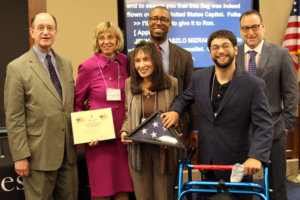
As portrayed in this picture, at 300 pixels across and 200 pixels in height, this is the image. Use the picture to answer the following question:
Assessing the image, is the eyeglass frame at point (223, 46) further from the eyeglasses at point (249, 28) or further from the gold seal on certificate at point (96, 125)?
the gold seal on certificate at point (96, 125)

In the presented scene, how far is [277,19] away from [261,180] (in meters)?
2.49

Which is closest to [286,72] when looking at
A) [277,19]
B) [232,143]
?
[232,143]

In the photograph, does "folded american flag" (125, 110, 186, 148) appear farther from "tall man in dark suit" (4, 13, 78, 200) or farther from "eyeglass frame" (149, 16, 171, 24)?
"eyeglass frame" (149, 16, 171, 24)

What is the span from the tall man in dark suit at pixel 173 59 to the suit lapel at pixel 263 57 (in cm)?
63

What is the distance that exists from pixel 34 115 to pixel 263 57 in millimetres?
1999

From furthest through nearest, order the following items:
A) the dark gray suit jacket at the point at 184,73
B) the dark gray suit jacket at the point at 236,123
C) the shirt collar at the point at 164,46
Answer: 1. the shirt collar at the point at 164,46
2. the dark gray suit jacket at the point at 184,73
3. the dark gray suit jacket at the point at 236,123

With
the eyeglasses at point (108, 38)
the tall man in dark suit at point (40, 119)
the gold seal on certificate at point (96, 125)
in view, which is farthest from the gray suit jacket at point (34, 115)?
the eyeglasses at point (108, 38)

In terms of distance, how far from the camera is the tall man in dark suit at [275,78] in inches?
110

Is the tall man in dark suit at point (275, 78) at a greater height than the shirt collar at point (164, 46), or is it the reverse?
the shirt collar at point (164, 46)

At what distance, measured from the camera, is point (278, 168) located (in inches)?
114

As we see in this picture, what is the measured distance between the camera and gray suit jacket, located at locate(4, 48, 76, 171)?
Result: 246 centimetres

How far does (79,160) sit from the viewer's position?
11.0 ft

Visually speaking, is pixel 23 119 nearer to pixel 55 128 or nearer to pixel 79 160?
pixel 55 128

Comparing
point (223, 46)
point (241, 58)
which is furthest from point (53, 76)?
point (241, 58)
